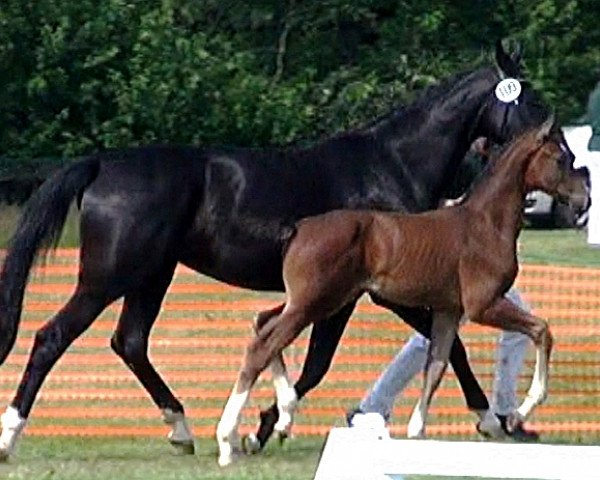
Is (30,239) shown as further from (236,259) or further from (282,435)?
(282,435)

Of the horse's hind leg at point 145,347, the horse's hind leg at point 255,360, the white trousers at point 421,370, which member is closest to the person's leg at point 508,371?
the white trousers at point 421,370

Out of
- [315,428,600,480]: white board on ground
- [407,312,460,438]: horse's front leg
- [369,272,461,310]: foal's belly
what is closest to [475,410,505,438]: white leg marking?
[407,312,460,438]: horse's front leg

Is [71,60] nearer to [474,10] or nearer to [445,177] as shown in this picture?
[474,10]

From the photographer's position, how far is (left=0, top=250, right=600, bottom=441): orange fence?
520 inches

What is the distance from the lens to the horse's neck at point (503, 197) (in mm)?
10852

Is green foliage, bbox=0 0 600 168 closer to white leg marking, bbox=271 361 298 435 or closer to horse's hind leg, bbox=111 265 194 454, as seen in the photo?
horse's hind leg, bbox=111 265 194 454

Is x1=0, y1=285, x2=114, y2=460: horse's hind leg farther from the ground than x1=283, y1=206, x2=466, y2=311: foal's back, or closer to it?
closer to it

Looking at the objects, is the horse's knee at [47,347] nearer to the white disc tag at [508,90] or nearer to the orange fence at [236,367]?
the orange fence at [236,367]

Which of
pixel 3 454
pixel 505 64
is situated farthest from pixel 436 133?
pixel 3 454

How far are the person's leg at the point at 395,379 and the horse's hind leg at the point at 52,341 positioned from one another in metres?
1.82

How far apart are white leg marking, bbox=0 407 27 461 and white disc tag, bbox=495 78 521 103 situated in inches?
125

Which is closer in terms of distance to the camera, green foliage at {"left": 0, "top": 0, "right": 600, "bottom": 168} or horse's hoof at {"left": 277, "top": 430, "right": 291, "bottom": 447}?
horse's hoof at {"left": 277, "top": 430, "right": 291, "bottom": 447}

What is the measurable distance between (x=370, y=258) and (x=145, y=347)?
4.96 feet

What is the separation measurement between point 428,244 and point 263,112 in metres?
23.6
